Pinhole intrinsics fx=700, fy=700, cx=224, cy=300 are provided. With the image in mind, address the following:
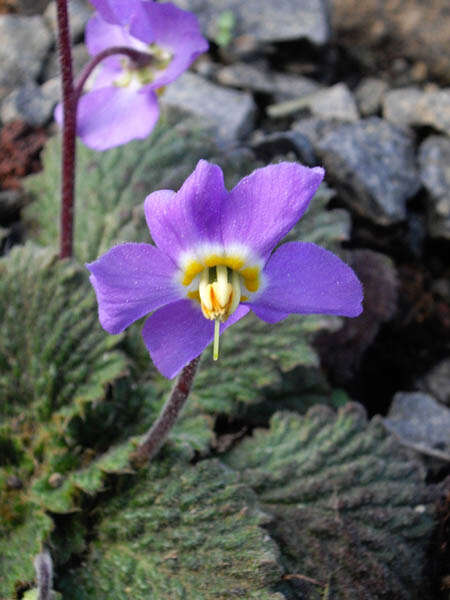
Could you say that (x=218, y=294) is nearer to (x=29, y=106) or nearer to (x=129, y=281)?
(x=129, y=281)

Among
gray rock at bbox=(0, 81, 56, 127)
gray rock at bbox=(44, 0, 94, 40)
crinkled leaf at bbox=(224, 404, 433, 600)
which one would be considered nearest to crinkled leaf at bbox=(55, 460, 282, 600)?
crinkled leaf at bbox=(224, 404, 433, 600)

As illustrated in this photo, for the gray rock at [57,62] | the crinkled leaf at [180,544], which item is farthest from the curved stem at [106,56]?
the gray rock at [57,62]

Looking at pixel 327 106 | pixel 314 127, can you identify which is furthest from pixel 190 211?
pixel 327 106

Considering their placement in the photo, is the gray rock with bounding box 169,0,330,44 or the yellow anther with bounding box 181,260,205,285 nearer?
the yellow anther with bounding box 181,260,205,285

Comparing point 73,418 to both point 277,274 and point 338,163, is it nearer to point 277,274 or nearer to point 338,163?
point 277,274

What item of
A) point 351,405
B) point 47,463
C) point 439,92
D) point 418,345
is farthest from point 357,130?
point 47,463

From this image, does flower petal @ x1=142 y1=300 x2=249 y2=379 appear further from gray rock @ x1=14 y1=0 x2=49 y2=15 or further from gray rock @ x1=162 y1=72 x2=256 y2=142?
gray rock @ x1=14 y1=0 x2=49 y2=15
